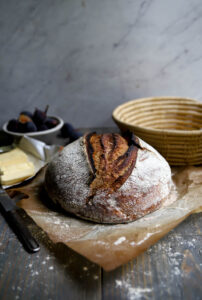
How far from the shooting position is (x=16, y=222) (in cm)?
100

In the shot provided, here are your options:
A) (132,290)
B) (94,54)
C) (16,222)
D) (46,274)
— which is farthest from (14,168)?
(94,54)

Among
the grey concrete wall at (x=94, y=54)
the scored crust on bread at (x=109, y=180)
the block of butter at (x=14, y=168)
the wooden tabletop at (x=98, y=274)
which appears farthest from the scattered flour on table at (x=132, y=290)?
the grey concrete wall at (x=94, y=54)

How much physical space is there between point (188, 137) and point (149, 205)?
0.38 meters

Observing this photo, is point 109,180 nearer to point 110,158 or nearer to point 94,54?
point 110,158

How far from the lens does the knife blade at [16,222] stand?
901mm

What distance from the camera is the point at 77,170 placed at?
1.08 meters

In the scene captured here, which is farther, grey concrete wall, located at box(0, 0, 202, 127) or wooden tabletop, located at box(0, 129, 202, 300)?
grey concrete wall, located at box(0, 0, 202, 127)

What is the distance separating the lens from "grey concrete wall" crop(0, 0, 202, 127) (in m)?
1.61

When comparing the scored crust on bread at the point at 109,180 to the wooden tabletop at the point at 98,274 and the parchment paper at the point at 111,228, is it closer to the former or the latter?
the parchment paper at the point at 111,228

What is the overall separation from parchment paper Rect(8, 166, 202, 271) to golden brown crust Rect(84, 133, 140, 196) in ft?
0.44

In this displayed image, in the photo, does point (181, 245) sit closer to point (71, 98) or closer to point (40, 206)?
point (40, 206)

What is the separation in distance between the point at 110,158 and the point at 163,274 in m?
0.46

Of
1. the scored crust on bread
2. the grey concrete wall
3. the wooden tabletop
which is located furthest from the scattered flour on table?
the grey concrete wall

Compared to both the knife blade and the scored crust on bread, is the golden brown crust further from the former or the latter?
the knife blade
